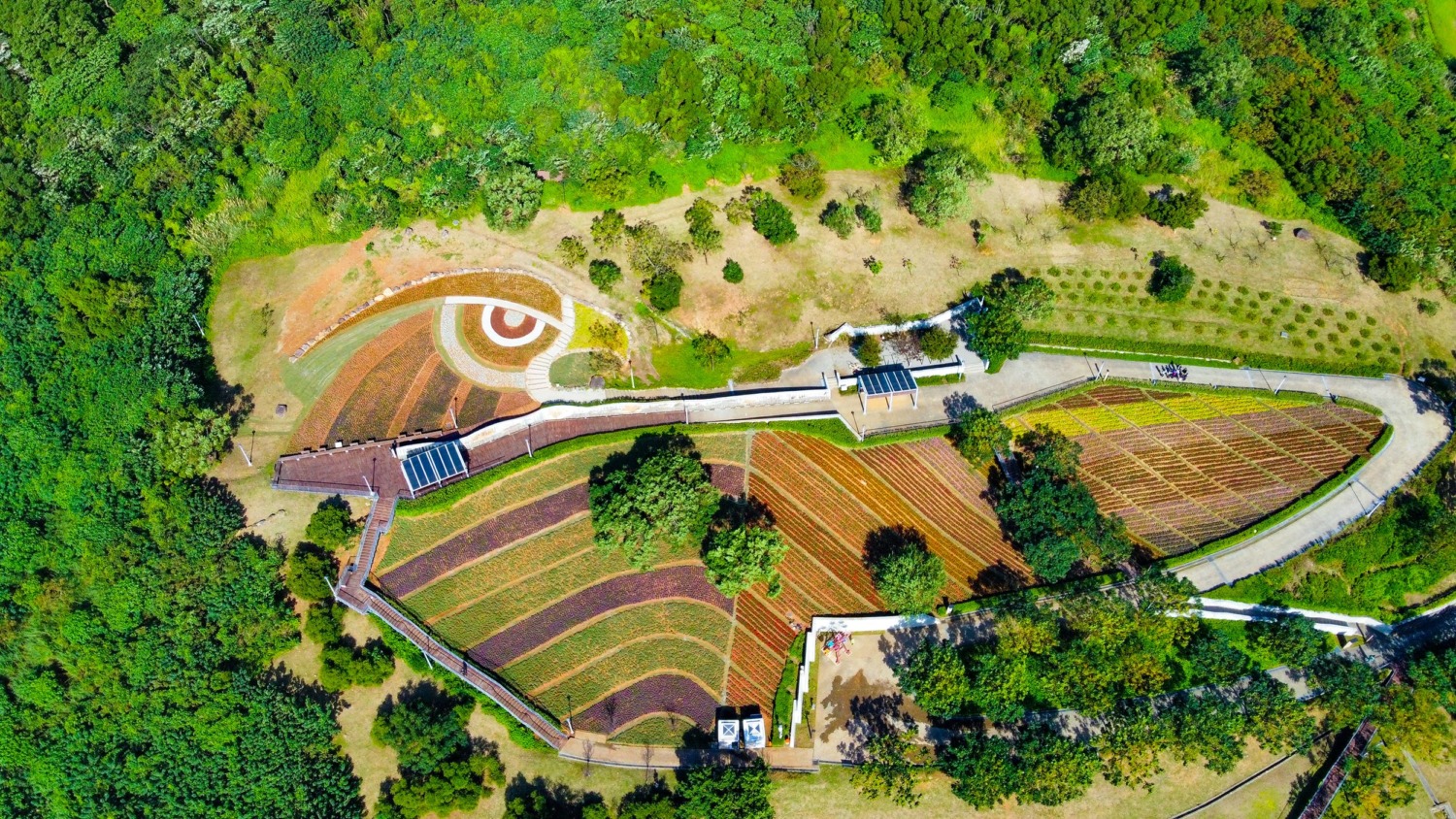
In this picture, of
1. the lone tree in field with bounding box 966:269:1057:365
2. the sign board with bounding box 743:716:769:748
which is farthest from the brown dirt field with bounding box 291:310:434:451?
the lone tree in field with bounding box 966:269:1057:365

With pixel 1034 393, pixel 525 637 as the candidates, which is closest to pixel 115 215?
pixel 525 637

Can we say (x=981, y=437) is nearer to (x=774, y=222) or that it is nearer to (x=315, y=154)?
(x=774, y=222)

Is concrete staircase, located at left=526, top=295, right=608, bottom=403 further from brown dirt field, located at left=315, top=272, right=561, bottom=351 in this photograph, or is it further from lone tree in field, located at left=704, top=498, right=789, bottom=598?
lone tree in field, located at left=704, top=498, right=789, bottom=598

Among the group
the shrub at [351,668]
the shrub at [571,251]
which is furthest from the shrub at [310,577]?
the shrub at [571,251]

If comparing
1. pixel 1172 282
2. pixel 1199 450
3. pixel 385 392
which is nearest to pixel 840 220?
pixel 1172 282

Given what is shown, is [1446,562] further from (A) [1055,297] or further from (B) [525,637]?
(B) [525,637]

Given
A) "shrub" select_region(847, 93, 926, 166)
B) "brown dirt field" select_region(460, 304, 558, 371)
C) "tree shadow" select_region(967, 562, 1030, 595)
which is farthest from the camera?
"shrub" select_region(847, 93, 926, 166)
